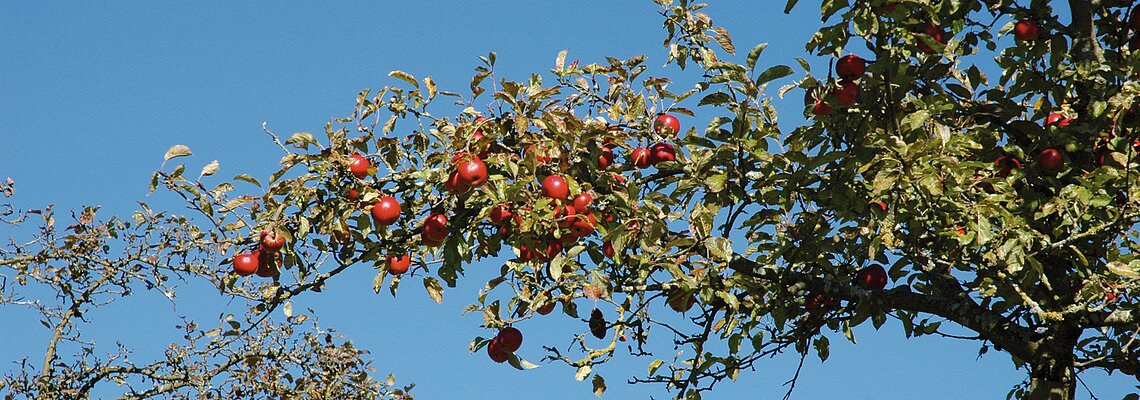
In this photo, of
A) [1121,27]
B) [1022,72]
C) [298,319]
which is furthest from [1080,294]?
[298,319]

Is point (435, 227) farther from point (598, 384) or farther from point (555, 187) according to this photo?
point (598, 384)

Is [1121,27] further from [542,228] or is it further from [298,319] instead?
[298,319]

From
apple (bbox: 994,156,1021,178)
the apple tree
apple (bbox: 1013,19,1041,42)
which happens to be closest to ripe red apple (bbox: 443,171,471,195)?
the apple tree

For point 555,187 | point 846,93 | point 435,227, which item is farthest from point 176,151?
point 846,93

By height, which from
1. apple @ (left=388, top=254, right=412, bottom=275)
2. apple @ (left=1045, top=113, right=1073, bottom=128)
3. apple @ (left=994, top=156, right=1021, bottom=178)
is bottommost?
apple @ (left=388, top=254, right=412, bottom=275)

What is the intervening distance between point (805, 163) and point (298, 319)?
4.77m

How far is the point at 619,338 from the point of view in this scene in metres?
5.26

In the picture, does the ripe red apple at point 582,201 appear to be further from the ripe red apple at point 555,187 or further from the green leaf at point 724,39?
the green leaf at point 724,39

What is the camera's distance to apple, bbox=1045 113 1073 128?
527 cm

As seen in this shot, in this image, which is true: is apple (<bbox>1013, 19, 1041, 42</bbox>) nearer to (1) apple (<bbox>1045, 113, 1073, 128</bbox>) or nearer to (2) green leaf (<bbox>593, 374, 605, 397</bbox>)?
(1) apple (<bbox>1045, 113, 1073, 128</bbox>)

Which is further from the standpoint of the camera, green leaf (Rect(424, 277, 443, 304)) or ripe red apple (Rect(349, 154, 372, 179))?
green leaf (Rect(424, 277, 443, 304))

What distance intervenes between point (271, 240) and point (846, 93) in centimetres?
256

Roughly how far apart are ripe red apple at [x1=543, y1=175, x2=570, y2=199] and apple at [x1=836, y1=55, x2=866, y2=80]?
4.28 feet

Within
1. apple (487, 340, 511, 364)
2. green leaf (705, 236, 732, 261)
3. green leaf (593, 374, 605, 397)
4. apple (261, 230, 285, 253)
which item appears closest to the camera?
green leaf (705, 236, 732, 261)
